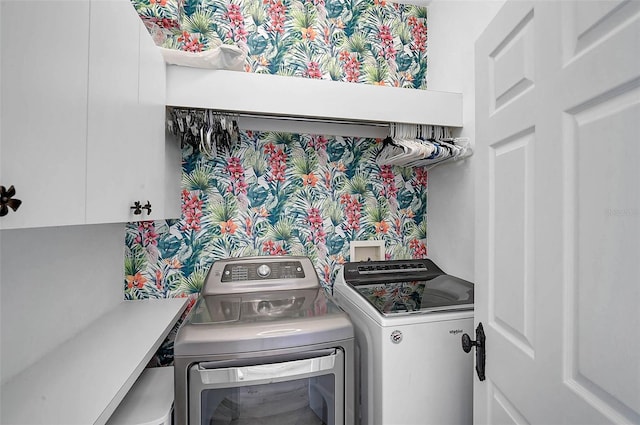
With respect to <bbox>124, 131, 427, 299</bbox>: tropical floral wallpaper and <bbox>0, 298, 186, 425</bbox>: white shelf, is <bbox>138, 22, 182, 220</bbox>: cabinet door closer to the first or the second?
<bbox>124, 131, 427, 299</bbox>: tropical floral wallpaper

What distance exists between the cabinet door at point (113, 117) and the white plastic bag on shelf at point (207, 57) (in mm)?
299

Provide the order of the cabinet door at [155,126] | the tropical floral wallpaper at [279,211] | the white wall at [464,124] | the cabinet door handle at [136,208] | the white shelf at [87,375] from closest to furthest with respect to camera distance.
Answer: the white shelf at [87,375] → the cabinet door handle at [136,208] → the cabinet door at [155,126] → the white wall at [464,124] → the tropical floral wallpaper at [279,211]

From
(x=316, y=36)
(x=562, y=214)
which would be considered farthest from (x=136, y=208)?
(x=316, y=36)

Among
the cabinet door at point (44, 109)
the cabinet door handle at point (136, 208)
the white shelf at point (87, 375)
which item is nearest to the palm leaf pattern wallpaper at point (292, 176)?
the white shelf at point (87, 375)

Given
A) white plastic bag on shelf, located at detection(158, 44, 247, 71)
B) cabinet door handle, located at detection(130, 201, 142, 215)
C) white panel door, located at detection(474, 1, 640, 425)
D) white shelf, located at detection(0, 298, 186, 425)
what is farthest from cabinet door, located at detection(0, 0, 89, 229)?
white panel door, located at detection(474, 1, 640, 425)

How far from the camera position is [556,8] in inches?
26.5

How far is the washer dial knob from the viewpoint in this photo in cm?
174

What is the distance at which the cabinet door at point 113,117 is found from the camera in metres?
0.84

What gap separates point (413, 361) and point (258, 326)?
0.71 metres

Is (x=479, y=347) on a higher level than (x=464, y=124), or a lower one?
lower

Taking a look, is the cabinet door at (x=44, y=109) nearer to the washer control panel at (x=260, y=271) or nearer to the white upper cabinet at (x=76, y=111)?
the white upper cabinet at (x=76, y=111)

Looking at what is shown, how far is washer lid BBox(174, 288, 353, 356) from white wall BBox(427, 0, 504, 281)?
89 centimetres

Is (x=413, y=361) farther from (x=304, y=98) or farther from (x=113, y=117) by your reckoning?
(x=113, y=117)

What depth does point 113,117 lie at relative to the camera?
0.95 meters
